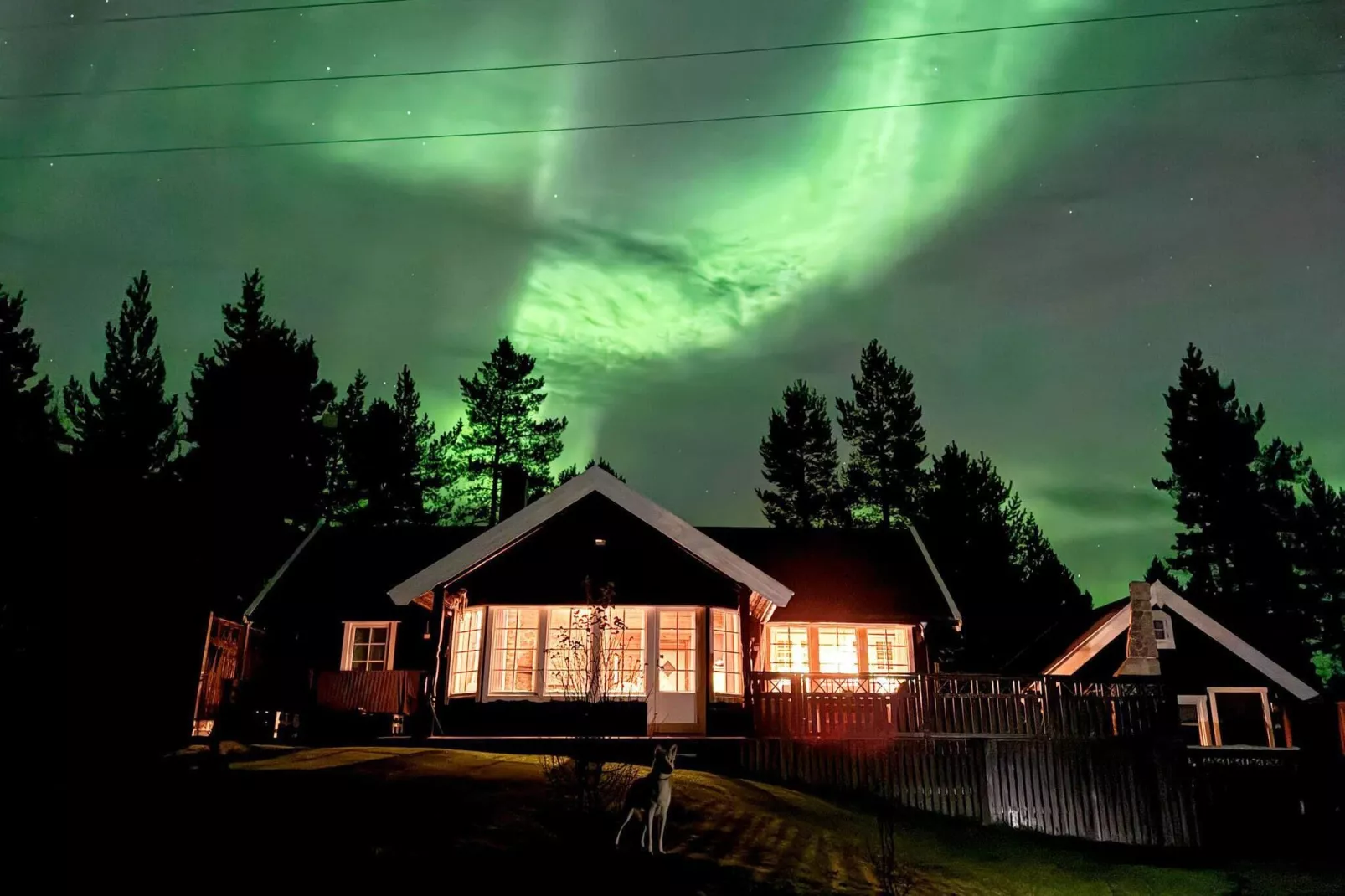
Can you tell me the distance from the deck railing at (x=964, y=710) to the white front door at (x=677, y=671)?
1.76 m

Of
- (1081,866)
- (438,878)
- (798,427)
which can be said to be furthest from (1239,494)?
(438,878)

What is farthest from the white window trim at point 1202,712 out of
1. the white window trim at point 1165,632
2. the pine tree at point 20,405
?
the pine tree at point 20,405

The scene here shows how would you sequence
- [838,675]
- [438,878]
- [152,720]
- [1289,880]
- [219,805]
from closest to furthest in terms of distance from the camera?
1. [438,878]
2. [219,805]
3. [1289,880]
4. [838,675]
5. [152,720]

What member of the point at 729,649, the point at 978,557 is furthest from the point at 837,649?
the point at 978,557

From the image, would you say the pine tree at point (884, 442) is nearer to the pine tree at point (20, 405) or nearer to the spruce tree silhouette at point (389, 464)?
the spruce tree silhouette at point (389, 464)

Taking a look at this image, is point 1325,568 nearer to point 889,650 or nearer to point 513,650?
point 889,650

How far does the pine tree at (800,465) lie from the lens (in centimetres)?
5181

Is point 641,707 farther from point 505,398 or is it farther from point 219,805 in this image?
point 505,398

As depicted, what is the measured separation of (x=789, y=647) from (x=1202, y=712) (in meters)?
10.0

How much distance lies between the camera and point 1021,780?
16.0 m

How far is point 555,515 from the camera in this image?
1941 centimetres

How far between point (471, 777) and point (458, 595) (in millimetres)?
6397

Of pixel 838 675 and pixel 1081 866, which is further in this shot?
pixel 838 675

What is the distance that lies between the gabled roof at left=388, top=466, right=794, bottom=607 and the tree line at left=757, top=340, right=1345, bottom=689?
1068 inches
